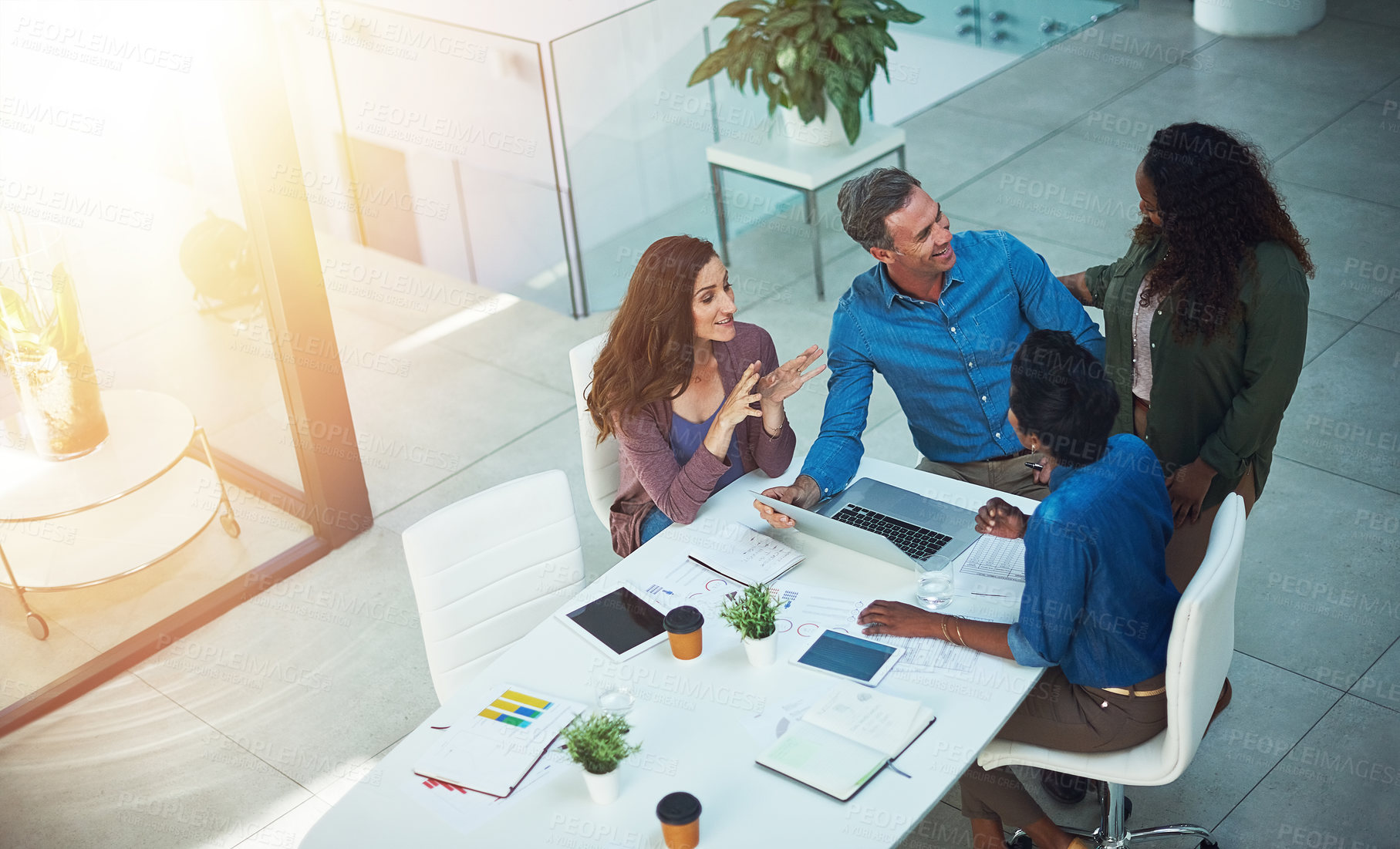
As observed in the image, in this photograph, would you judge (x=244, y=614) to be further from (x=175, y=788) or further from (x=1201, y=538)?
(x=1201, y=538)

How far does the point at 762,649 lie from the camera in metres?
2.68

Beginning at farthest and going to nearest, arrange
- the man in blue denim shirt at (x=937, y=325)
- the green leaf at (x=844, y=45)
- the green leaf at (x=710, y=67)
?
the green leaf at (x=710, y=67), the green leaf at (x=844, y=45), the man in blue denim shirt at (x=937, y=325)

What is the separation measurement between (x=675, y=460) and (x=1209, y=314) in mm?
1337

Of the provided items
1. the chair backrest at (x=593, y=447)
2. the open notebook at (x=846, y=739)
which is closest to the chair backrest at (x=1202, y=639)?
the open notebook at (x=846, y=739)

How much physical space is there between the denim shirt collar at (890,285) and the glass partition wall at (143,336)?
1.98m

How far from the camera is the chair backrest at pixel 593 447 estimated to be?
140 inches

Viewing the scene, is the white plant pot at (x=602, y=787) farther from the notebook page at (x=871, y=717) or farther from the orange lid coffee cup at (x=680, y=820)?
the notebook page at (x=871, y=717)

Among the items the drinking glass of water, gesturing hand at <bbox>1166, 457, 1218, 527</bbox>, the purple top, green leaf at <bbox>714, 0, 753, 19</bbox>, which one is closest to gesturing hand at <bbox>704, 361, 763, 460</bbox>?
the purple top

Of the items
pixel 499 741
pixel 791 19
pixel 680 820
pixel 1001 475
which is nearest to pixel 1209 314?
pixel 1001 475

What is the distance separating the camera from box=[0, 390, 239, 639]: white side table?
3.95m

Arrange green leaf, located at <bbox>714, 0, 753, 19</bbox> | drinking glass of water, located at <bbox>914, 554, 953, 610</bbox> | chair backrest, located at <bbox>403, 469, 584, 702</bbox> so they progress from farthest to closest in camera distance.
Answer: green leaf, located at <bbox>714, 0, 753, 19</bbox>, chair backrest, located at <bbox>403, 469, 584, 702</bbox>, drinking glass of water, located at <bbox>914, 554, 953, 610</bbox>

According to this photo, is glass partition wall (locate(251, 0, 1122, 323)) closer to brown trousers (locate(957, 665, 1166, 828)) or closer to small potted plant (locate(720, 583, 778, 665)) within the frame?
small potted plant (locate(720, 583, 778, 665))

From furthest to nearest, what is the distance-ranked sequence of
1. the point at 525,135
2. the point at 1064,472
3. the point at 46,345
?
1. the point at 525,135
2. the point at 46,345
3. the point at 1064,472

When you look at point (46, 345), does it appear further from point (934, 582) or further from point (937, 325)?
point (934, 582)
